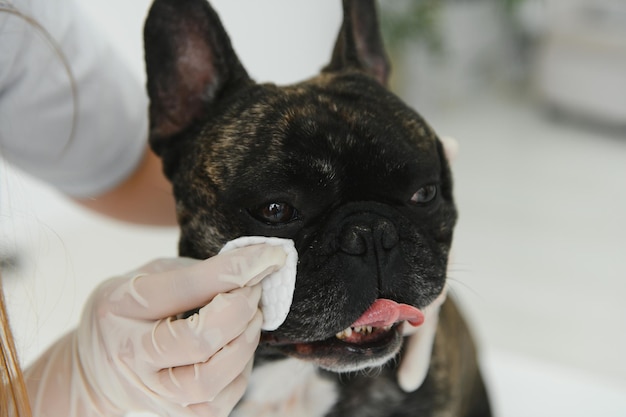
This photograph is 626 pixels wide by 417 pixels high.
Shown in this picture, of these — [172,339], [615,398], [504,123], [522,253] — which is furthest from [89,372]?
[504,123]

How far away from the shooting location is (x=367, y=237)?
849 mm

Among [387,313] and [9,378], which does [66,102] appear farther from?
[387,313]

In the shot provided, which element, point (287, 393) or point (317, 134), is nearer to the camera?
point (317, 134)

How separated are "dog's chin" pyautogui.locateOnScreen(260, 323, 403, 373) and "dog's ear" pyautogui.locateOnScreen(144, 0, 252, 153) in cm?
34

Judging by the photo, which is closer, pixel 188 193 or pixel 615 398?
pixel 188 193

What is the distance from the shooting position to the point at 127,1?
1.96m

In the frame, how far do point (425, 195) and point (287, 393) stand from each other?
343 millimetres

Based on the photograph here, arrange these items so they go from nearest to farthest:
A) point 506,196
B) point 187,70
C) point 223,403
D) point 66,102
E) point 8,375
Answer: point 8,375 < point 223,403 < point 187,70 < point 66,102 < point 506,196

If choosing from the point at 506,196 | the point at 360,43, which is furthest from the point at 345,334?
the point at 506,196

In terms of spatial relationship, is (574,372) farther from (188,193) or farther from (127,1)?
(127,1)

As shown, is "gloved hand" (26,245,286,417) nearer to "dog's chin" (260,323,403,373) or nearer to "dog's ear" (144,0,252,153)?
"dog's chin" (260,323,403,373)

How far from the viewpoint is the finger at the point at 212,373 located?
86 cm

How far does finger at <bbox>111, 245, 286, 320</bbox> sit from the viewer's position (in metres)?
0.82

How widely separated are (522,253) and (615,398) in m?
1.27
